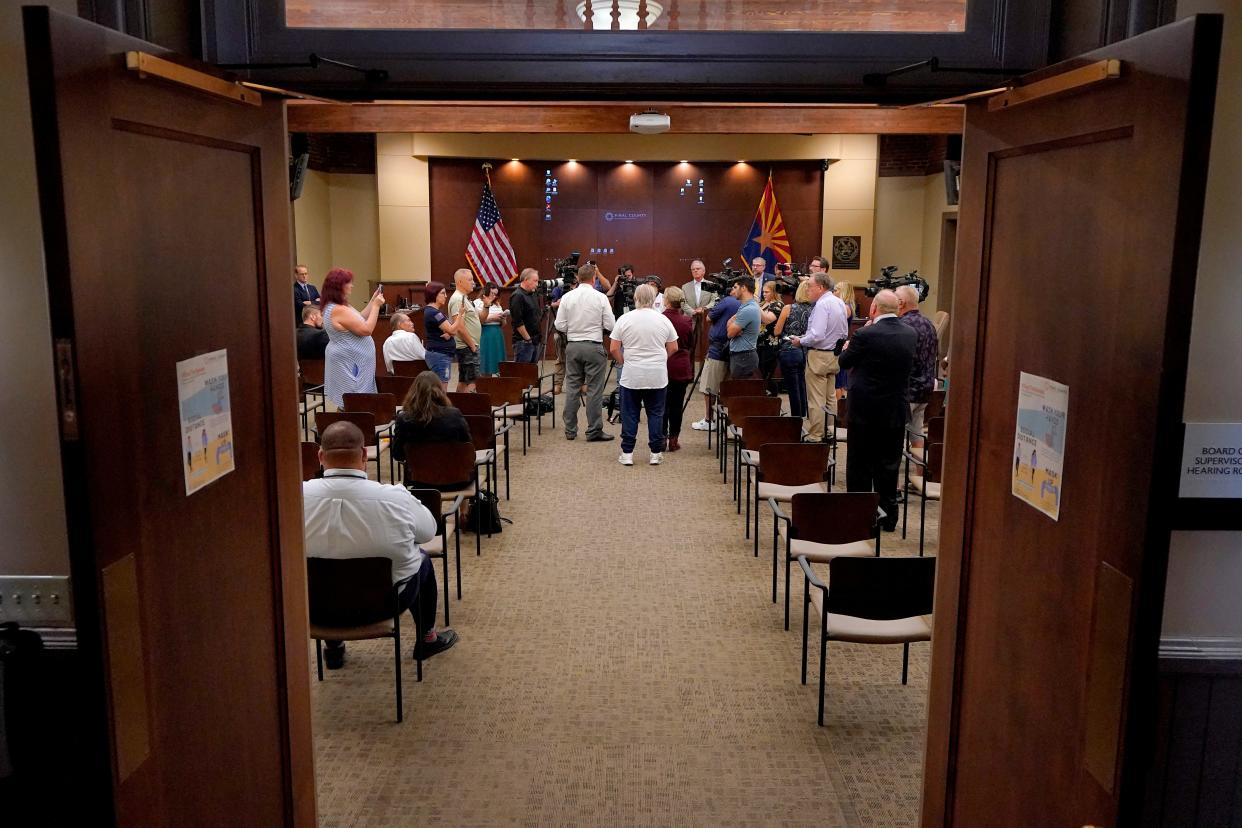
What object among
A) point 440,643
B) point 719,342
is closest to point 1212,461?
point 440,643

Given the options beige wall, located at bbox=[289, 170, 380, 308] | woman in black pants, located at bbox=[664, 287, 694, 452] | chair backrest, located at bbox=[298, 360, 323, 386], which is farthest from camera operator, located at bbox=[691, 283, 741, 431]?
beige wall, located at bbox=[289, 170, 380, 308]

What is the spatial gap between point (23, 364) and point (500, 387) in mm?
6264

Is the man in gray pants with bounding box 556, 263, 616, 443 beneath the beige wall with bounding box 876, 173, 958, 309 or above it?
beneath

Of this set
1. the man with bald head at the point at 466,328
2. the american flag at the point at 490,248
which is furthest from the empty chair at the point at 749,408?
the american flag at the point at 490,248

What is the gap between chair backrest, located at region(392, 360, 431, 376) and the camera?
29.0ft

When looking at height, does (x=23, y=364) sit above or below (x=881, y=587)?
above

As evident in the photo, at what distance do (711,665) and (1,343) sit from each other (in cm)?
341

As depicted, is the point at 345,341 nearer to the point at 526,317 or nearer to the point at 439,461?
the point at 439,461

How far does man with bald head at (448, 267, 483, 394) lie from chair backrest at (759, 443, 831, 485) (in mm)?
4100

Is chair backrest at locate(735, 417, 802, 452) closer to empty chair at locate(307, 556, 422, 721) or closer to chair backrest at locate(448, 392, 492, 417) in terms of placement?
chair backrest at locate(448, 392, 492, 417)

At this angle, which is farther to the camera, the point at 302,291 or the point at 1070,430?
the point at 302,291

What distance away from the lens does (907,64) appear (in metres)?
2.41

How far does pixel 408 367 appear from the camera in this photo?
8.91 meters

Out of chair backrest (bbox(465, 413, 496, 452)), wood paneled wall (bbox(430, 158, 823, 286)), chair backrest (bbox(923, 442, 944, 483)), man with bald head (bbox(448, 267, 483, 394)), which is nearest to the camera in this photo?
chair backrest (bbox(923, 442, 944, 483))
